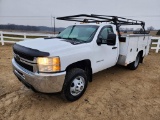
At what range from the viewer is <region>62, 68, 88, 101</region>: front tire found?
129 inches

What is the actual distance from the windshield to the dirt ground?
5.10ft

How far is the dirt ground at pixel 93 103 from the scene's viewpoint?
312 centimetres

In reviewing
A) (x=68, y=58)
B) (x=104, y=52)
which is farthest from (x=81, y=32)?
(x=68, y=58)

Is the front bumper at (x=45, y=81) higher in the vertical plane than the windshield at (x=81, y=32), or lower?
lower

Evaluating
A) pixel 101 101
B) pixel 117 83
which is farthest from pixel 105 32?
pixel 101 101

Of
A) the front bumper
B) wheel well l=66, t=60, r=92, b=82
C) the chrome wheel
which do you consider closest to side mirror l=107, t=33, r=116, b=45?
wheel well l=66, t=60, r=92, b=82

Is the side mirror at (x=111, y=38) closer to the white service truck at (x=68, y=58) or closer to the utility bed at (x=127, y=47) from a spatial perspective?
the white service truck at (x=68, y=58)

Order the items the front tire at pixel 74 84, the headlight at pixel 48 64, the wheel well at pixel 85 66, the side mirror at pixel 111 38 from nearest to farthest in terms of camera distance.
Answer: the headlight at pixel 48 64 < the front tire at pixel 74 84 < the wheel well at pixel 85 66 < the side mirror at pixel 111 38

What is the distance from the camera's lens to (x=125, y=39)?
484 cm

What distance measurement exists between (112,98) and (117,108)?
0.46m

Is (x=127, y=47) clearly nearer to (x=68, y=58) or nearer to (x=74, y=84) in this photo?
(x=74, y=84)

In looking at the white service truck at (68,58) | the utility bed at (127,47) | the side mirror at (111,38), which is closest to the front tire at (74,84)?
the white service truck at (68,58)

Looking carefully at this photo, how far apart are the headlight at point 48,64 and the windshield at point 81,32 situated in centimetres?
131

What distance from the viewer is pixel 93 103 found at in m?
3.58
